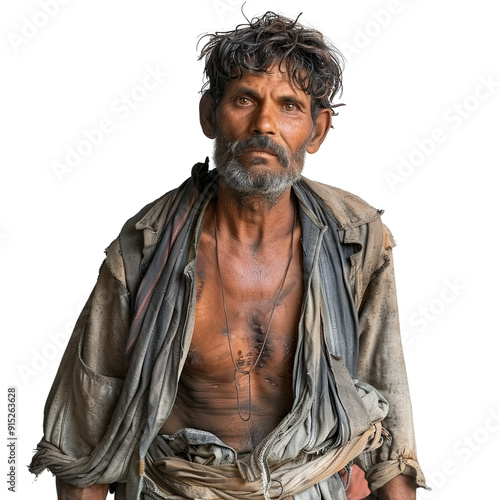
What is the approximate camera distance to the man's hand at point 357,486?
4883mm

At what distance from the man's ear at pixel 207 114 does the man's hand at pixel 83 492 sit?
1.26m

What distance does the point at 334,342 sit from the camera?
15.4 feet

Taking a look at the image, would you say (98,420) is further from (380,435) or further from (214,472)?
(380,435)

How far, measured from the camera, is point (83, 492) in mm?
4727

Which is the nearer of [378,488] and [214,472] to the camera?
[214,472]

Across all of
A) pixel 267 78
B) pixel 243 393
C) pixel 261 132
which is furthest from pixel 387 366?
pixel 267 78

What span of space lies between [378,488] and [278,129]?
1355 millimetres

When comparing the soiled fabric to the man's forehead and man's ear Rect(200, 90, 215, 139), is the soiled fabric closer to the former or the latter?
man's ear Rect(200, 90, 215, 139)

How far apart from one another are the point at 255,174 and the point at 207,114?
363 mm

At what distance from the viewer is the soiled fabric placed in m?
4.57

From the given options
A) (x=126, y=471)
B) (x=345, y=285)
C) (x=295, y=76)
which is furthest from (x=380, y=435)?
(x=295, y=76)

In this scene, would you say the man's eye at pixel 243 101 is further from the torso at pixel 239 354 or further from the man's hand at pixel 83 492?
the man's hand at pixel 83 492

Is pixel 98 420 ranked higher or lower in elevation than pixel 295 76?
lower

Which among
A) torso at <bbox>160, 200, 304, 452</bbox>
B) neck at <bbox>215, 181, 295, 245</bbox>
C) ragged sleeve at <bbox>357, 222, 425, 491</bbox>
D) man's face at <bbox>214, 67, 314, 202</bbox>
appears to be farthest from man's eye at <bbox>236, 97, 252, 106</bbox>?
Answer: ragged sleeve at <bbox>357, 222, 425, 491</bbox>
